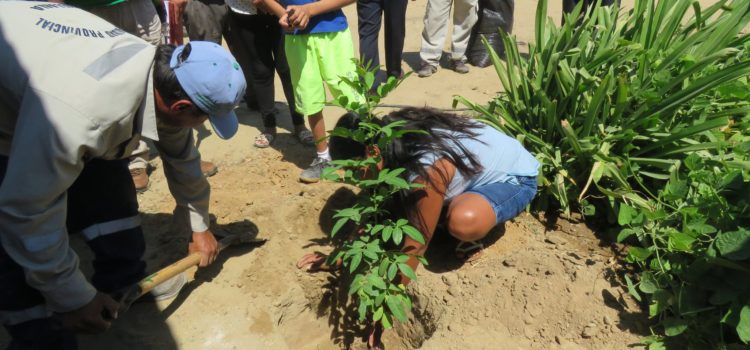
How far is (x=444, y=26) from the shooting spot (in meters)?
4.48

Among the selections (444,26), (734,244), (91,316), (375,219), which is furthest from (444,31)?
(91,316)

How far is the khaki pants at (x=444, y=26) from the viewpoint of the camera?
4.40 m

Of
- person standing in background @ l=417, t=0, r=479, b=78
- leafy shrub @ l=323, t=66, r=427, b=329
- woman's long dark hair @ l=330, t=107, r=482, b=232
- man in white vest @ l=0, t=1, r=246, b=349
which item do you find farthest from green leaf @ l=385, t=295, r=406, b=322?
person standing in background @ l=417, t=0, r=479, b=78

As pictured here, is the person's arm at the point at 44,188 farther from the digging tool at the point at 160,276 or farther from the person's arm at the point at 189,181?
the person's arm at the point at 189,181

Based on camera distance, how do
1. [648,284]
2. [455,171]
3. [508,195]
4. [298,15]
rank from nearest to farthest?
[648,284] < [455,171] < [508,195] < [298,15]

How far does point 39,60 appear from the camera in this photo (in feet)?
4.83

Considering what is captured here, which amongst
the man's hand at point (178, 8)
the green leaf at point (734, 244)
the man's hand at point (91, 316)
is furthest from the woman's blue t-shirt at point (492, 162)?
the man's hand at point (178, 8)

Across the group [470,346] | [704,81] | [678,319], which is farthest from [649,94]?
[470,346]

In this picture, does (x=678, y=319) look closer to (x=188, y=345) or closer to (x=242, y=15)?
(x=188, y=345)

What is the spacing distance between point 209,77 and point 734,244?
1730 millimetres

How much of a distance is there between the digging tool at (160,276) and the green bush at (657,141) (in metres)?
1.40

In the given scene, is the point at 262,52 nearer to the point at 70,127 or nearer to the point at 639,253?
the point at 70,127

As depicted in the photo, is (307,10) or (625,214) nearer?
(625,214)

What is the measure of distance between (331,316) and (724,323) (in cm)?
152
